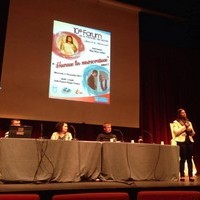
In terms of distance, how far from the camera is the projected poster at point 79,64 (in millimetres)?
6406

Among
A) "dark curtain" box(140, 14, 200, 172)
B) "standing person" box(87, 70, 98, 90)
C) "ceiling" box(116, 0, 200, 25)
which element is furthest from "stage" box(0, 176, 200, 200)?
"ceiling" box(116, 0, 200, 25)

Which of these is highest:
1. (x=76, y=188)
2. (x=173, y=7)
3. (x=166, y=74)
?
(x=173, y=7)

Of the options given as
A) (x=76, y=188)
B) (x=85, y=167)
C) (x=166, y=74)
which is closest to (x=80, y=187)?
(x=76, y=188)

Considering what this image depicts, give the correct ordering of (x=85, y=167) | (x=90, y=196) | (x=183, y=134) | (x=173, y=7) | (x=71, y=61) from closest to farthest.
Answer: (x=90, y=196) < (x=85, y=167) < (x=183, y=134) < (x=71, y=61) < (x=173, y=7)

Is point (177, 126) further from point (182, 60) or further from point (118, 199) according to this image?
point (182, 60)

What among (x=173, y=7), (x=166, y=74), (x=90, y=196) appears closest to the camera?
(x=90, y=196)

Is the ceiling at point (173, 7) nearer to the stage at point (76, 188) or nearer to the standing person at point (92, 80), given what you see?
the standing person at point (92, 80)

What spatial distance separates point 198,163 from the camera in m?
8.35

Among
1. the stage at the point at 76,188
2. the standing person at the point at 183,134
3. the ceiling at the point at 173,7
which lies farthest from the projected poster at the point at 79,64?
the stage at the point at 76,188

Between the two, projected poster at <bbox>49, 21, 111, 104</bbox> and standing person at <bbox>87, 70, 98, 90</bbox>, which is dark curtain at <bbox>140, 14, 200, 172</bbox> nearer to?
projected poster at <bbox>49, 21, 111, 104</bbox>

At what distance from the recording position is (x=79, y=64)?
21.7 ft

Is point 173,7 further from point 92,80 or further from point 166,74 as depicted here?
point 92,80

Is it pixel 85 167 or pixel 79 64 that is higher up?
pixel 79 64

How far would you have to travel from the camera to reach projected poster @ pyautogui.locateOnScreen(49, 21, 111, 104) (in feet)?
21.0
